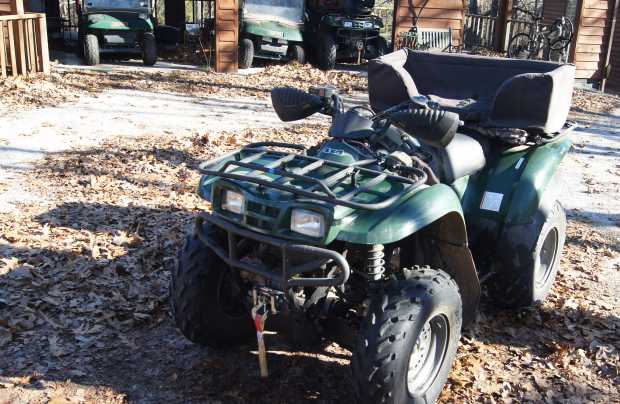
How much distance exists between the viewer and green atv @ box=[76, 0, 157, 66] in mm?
14406

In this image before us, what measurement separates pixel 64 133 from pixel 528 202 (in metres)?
6.39

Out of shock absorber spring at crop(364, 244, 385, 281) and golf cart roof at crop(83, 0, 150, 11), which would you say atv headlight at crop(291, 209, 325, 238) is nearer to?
shock absorber spring at crop(364, 244, 385, 281)

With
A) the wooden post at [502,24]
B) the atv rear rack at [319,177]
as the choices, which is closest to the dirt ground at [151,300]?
the atv rear rack at [319,177]

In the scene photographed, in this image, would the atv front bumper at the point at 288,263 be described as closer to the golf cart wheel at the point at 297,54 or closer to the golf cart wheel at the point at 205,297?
the golf cart wheel at the point at 205,297

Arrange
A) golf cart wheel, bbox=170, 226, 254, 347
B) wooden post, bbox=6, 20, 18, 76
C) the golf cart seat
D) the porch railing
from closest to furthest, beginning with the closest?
Result: 1. golf cart wheel, bbox=170, 226, 254, 347
2. the golf cart seat
3. wooden post, bbox=6, 20, 18, 76
4. the porch railing

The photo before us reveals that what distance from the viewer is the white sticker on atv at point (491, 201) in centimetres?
405

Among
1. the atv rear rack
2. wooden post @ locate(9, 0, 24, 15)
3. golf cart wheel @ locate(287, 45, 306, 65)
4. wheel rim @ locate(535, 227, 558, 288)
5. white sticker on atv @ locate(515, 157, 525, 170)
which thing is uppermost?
wooden post @ locate(9, 0, 24, 15)

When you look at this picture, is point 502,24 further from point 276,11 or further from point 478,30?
point 276,11

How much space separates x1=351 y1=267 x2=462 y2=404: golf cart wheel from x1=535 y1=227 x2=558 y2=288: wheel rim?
1.58 metres

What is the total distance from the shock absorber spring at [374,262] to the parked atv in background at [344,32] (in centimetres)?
1273

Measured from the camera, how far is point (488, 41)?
69.1ft

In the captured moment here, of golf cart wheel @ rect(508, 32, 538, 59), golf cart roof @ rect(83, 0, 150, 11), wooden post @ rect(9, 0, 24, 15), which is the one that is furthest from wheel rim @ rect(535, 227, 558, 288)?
golf cart roof @ rect(83, 0, 150, 11)

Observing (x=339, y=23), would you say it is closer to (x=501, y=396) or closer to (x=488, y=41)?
(x=488, y=41)

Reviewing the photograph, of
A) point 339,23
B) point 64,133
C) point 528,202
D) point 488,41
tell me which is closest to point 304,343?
point 528,202
